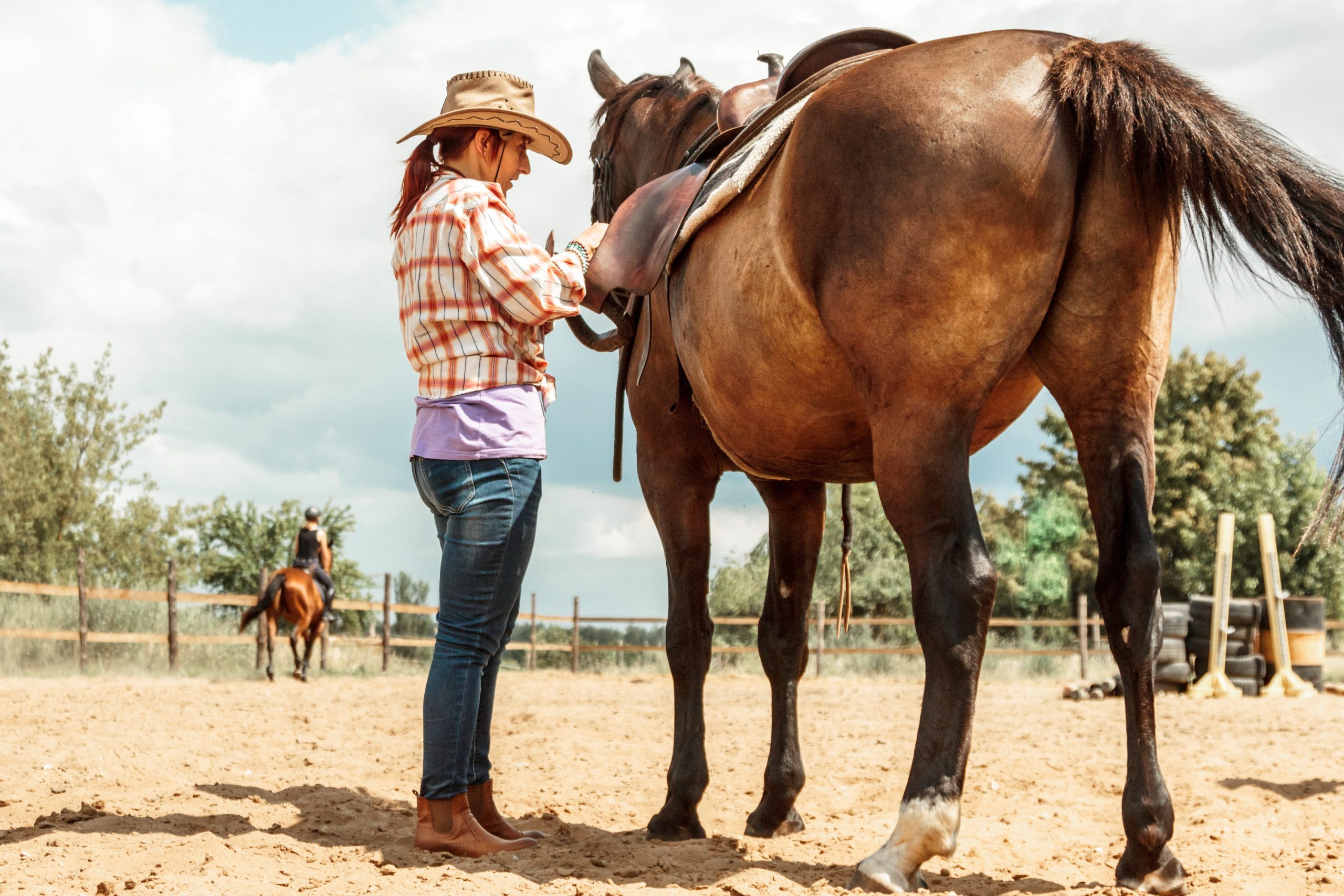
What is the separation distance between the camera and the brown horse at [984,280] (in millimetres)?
2680

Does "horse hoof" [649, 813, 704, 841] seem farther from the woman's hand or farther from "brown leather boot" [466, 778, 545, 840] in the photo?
the woman's hand

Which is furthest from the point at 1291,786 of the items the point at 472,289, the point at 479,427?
the point at 472,289

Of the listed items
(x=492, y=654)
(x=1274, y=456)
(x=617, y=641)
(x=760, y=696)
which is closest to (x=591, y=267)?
(x=492, y=654)

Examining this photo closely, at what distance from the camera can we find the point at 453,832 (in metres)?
3.22

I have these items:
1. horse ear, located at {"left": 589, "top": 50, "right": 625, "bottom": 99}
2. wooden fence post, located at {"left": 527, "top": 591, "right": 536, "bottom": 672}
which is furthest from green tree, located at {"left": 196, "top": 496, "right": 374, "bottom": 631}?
horse ear, located at {"left": 589, "top": 50, "right": 625, "bottom": 99}

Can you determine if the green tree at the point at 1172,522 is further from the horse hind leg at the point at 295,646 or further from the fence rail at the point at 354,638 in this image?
the horse hind leg at the point at 295,646

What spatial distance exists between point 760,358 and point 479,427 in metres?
0.85

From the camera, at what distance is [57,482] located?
1123 inches

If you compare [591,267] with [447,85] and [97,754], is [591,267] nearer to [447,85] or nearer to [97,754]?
[447,85]

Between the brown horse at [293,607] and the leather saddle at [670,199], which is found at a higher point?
the leather saddle at [670,199]

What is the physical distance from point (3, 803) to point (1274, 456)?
33.6 m

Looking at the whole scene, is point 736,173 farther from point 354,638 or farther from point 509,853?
point 354,638

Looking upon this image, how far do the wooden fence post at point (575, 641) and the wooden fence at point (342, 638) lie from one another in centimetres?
1

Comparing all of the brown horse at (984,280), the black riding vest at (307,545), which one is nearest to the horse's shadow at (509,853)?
the brown horse at (984,280)
